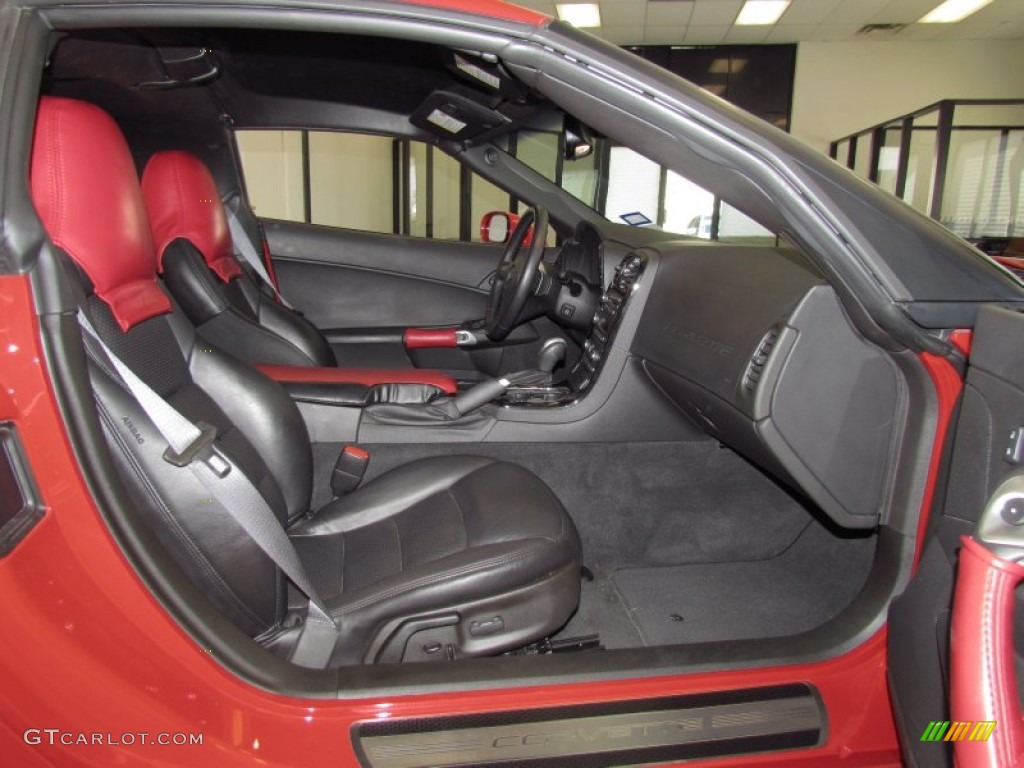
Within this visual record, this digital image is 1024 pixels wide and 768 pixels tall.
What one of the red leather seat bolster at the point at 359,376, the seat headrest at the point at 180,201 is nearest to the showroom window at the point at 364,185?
the seat headrest at the point at 180,201

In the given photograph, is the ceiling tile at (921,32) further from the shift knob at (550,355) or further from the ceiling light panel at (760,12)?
the shift knob at (550,355)

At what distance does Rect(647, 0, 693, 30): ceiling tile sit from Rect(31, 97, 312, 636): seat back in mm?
8029

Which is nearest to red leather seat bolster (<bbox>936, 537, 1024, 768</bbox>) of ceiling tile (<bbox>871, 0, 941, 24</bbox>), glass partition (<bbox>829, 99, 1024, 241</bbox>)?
glass partition (<bbox>829, 99, 1024, 241</bbox>)

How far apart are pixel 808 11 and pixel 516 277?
796cm

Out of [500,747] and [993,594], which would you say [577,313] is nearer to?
[500,747]

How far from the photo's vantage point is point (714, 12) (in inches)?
318

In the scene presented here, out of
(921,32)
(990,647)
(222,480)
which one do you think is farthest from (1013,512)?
(921,32)

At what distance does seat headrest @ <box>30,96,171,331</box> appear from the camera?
3.08 feet

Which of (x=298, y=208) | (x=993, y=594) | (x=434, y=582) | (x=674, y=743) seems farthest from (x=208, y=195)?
(x=298, y=208)

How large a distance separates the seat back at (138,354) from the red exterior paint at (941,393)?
1.03 m

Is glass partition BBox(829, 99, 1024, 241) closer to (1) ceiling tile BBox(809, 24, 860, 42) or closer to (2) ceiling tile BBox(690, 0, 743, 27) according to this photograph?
(1) ceiling tile BBox(809, 24, 860, 42)

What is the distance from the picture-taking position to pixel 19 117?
2.80 feet

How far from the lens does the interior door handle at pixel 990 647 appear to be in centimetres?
68

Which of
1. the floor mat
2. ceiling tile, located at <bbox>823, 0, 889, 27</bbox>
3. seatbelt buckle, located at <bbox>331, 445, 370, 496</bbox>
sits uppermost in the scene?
ceiling tile, located at <bbox>823, 0, 889, 27</bbox>
